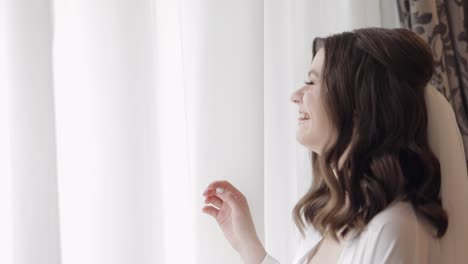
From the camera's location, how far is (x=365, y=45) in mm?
1342

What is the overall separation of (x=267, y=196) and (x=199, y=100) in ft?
1.04

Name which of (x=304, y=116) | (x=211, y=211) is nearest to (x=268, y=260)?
(x=211, y=211)

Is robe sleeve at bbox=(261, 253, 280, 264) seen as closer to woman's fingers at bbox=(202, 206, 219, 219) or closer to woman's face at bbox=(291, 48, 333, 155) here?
woman's fingers at bbox=(202, 206, 219, 219)

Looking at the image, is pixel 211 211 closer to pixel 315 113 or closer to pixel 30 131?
pixel 315 113

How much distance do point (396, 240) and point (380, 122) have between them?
223 mm

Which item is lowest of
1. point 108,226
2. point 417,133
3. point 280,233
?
point 280,233

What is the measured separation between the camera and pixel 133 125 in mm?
1419

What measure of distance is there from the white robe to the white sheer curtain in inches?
14.1

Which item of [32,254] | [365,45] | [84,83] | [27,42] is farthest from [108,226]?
[365,45]

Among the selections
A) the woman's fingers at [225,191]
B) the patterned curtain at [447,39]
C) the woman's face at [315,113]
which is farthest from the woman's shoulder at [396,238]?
the patterned curtain at [447,39]

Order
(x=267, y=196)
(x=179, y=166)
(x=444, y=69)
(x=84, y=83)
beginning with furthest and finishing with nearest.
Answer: (x=444, y=69), (x=267, y=196), (x=179, y=166), (x=84, y=83)

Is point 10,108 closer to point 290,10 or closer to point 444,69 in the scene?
point 290,10

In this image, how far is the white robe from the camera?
4.10ft

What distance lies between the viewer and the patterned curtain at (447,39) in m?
1.96
